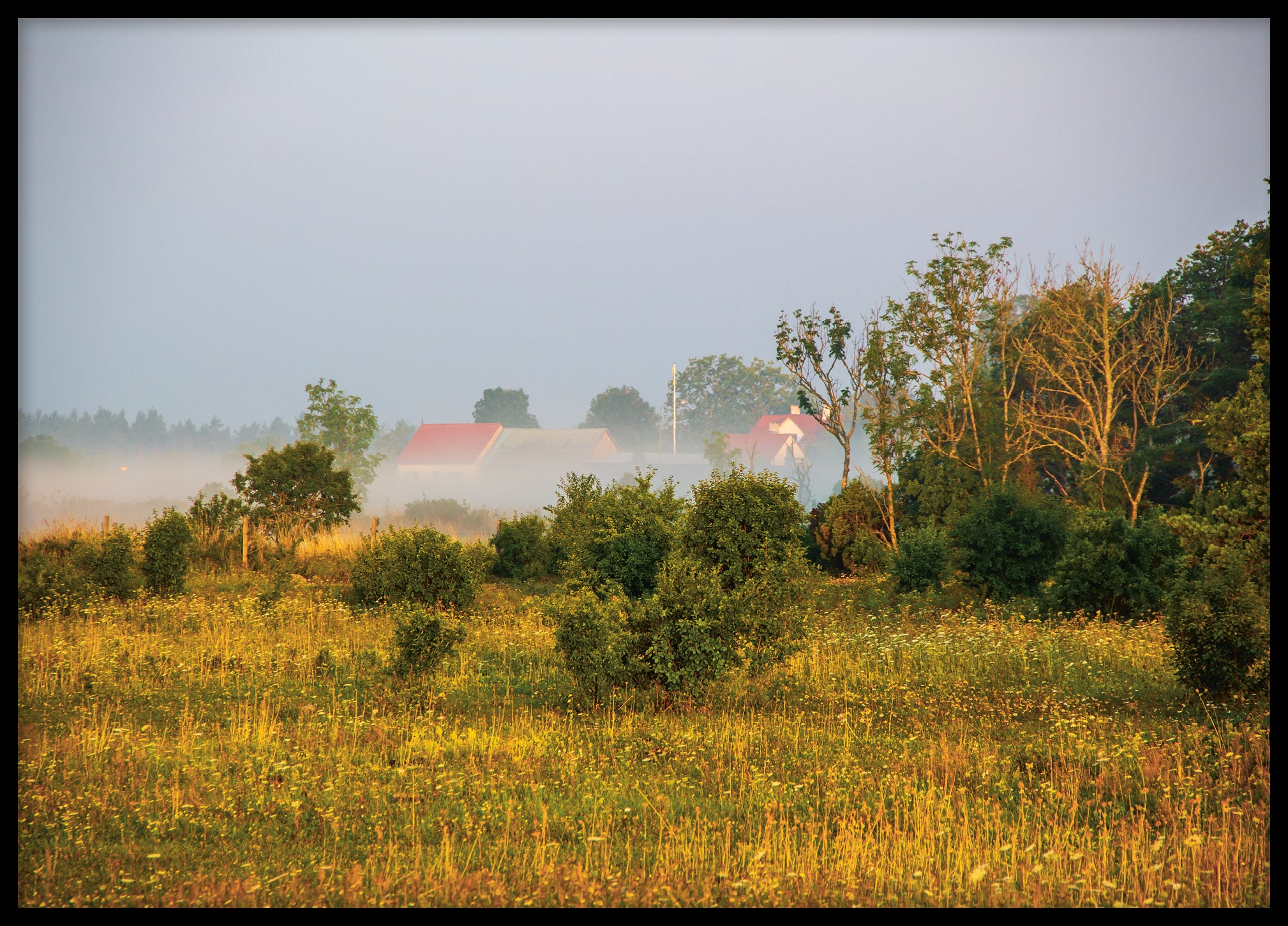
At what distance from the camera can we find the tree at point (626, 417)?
7938 centimetres

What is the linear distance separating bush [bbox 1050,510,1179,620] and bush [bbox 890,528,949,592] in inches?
107

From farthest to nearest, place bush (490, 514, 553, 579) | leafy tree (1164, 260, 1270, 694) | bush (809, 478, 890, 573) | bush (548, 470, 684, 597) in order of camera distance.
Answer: bush (809, 478, 890, 573), bush (490, 514, 553, 579), bush (548, 470, 684, 597), leafy tree (1164, 260, 1270, 694)

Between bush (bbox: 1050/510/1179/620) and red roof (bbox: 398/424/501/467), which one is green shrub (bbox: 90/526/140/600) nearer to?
bush (bbox: 1050/510/1179/620)

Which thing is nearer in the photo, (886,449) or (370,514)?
(886,449)

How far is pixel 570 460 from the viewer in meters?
60.2

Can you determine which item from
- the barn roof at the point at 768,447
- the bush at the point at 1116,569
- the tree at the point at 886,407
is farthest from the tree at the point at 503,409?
the bush at the point at 1116,569

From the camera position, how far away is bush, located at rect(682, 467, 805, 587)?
9344 millimetres

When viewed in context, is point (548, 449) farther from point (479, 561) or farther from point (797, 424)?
point (479, 561)

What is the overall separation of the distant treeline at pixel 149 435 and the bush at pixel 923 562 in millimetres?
61170

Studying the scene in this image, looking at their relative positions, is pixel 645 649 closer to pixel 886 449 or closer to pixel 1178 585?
pixel 1178 585

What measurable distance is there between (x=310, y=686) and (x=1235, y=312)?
2508 cm

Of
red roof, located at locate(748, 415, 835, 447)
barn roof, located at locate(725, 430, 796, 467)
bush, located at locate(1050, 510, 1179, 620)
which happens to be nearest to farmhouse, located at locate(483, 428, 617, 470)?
barn roof, located at locate(725, 430, 796, 467)

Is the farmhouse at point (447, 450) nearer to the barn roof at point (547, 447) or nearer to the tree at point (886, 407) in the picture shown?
the barn roof at point (547, 447)

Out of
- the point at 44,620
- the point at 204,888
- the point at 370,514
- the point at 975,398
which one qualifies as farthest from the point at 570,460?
the point at 204,888
